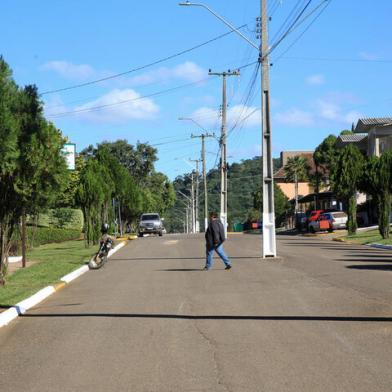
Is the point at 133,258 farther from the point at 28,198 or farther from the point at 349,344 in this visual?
the point at 349,344

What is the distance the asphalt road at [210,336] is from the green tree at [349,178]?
25.0 metres

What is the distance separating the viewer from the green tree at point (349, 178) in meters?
43.7

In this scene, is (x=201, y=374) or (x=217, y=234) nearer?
(x=201, y=374)

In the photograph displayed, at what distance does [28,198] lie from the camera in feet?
64.1

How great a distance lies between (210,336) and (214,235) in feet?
38.1

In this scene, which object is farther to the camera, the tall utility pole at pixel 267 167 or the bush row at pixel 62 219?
the bush row at pixel 62 219

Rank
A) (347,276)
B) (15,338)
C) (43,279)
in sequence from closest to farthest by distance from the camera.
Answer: (15,338)
(347,276)
(43,279)

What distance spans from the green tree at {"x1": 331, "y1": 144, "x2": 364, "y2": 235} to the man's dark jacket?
2295cm

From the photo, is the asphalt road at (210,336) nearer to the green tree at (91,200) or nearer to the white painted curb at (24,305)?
the white painted curb at (24,305)

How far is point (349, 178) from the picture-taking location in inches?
1724

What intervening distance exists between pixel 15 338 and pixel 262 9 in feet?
64.3

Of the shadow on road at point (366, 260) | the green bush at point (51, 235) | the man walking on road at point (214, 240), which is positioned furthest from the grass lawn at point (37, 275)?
the green bush at point (51, 235)

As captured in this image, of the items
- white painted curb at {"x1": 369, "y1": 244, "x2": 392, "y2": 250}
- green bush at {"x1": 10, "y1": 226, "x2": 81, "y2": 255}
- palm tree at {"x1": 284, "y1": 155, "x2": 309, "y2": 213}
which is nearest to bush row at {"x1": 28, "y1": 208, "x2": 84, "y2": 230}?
green bush at {"x1": 10, "y1": 226, "x2": 81, "y2": 255}

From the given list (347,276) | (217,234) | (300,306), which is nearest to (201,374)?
(300,306)
